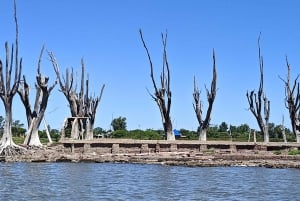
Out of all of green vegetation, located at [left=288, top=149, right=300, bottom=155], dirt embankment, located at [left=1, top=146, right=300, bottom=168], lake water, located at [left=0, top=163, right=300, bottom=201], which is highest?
green vegetation, located at [left=288, top=149, right=300, bottom=155]

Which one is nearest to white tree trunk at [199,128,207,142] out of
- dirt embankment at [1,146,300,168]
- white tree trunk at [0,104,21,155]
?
dirt embankment at [1,146,300,168]

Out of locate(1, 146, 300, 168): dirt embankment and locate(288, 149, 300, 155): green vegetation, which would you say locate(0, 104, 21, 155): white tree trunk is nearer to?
locate(1, 146, 300, 168): dirt embankment

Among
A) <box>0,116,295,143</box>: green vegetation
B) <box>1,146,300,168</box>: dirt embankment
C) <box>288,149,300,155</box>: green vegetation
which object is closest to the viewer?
<box>1,146,300,168</box>: dirt embankment

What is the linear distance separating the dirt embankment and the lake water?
4.34ft

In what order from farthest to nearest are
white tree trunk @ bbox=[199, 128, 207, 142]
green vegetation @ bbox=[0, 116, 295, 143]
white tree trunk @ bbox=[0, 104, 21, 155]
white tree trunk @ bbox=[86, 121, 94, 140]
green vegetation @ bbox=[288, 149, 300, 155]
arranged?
green vegetation @ bbox=[0, 116, 295, 143] → white tree trunk @ bbox=[86, 121, 94, 140] → white tree trunk @ bbox=[199, 128, 207, 142] → white tree trunk @ bbox=[0, 104, 21, 155] → green vegetation @ bbox=[288, 149, 300, 155]

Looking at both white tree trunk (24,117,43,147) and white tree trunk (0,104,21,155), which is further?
white tree trunk (24,117,43,147)

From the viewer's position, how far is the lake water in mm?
16797

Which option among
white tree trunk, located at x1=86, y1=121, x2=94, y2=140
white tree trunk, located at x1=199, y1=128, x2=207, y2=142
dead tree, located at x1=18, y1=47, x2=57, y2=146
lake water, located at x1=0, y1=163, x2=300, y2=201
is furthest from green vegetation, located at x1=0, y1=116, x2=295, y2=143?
lake water, located at x1=0, y1=163, x2=300, y2=201

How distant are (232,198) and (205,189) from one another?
2.25 meters

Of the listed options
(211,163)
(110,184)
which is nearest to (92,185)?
(110,184)

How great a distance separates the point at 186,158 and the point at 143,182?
951 centimetres

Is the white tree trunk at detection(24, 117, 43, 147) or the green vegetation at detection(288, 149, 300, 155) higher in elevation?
the white tree trunk at detection(24, 117, 43, 147)

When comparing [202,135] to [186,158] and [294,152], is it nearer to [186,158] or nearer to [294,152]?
[294,152]

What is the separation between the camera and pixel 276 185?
785 inches
